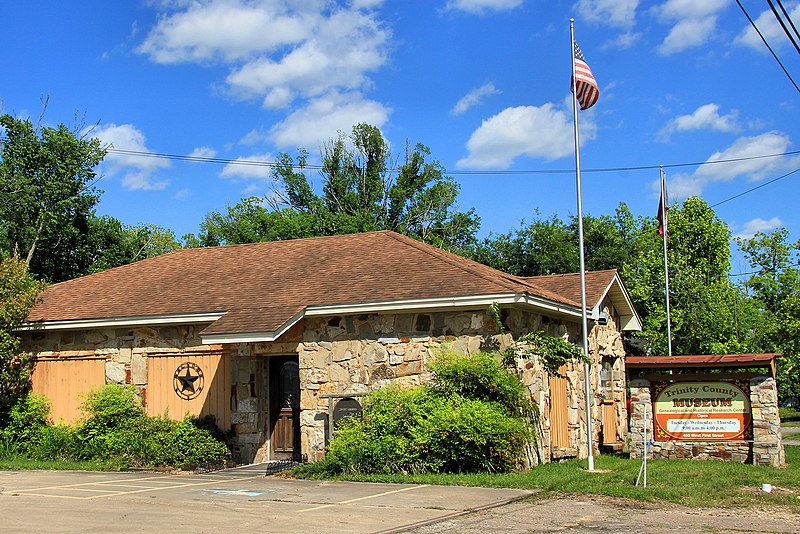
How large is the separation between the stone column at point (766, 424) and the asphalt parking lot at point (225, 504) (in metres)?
5.98

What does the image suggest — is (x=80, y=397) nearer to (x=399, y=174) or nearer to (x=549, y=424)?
(x=549, y=424)

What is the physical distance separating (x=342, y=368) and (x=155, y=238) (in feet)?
153

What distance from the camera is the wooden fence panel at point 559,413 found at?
647 inches

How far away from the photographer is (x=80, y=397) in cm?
1783

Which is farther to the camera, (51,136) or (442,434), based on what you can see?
(51,136)

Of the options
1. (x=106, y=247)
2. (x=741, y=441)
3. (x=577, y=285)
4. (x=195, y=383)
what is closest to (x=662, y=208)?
(x=577, y=285)

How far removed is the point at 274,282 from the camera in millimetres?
18219

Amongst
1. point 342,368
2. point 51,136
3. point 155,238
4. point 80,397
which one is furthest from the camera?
point 155,238

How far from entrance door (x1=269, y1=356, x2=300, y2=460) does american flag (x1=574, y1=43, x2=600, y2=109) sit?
7609 millimetres

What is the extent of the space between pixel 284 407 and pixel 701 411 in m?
8.37

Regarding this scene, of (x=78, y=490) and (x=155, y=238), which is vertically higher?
(x=155, y=238)

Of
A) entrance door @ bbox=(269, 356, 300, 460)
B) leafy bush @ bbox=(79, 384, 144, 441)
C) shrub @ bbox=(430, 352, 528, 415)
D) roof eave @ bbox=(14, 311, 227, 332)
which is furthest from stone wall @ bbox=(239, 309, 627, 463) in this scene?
leafy bush @ bbox=(79, 384, 144, 441)

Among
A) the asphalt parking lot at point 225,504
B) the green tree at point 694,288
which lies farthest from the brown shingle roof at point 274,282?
the green tree at point 694,288

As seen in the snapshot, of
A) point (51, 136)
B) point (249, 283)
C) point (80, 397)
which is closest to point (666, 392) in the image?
point (249, 283)
